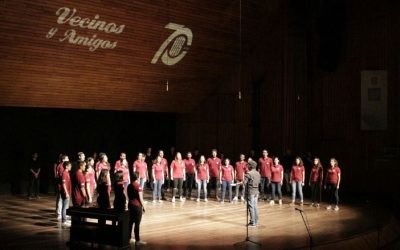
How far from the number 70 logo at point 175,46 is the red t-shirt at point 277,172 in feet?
16.2

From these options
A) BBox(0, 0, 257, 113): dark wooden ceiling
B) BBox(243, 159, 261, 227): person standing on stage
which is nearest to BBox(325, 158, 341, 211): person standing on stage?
BBox(243, 159, 261, 227): person standing on stage

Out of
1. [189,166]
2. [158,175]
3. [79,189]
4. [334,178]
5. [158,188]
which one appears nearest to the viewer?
[79,189]

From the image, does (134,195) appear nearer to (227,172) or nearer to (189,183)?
(227,172)

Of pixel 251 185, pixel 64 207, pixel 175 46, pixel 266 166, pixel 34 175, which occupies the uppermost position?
pixel 175 46

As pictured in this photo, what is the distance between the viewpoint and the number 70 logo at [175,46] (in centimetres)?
1572

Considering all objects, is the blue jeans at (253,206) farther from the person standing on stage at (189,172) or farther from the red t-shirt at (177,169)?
the person standing on stage at (189,172)

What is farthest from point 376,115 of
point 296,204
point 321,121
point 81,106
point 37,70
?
point 37,70

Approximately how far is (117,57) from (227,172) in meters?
4.76

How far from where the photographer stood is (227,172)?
48.1 ft

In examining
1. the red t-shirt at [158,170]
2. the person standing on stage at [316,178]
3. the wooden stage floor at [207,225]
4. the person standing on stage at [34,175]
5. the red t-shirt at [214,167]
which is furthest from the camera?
the red t-shirt at [214,167]

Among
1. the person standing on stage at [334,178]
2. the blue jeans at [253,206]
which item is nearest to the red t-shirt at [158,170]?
the blue jeans at [253,206]

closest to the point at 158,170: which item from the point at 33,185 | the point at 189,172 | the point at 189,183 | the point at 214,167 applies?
the point at 189,172

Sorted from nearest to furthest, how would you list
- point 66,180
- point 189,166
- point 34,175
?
point 66,180, point 34,175, point 189,166

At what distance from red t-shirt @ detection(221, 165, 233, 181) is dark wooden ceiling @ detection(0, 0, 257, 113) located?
4.23m
